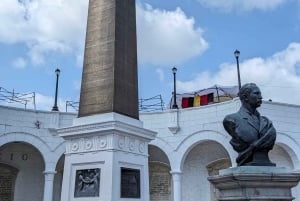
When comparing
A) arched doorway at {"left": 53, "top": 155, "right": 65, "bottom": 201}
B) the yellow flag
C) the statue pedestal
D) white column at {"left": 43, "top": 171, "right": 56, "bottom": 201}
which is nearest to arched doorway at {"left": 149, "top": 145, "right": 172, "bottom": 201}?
the yellow flag

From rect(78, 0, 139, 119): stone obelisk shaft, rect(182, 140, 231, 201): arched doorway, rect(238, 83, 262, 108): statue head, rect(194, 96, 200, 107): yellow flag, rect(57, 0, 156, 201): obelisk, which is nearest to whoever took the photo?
rect(238, 83, 262, 108): statue head

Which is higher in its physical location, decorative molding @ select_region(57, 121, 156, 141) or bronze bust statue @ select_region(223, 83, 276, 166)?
decorative molding @ select_region(57, 121, 156, 141)

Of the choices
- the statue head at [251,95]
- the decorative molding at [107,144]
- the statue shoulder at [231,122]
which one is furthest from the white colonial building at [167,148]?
the statue shoulder at [231,122]

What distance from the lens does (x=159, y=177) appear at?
19188 millimetres

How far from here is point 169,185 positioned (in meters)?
18.9

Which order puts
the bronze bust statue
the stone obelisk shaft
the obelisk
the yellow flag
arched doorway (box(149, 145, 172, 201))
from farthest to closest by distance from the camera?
the yellow flag
arched doorway (box(149, 145, 172, 201))
the stone obelisk shaft
the obelisk
the bronze bust statue

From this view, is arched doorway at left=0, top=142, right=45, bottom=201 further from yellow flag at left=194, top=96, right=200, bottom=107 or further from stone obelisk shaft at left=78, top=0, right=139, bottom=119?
stone obelisk shaft at left=78, top=0, right=139, bottom=119

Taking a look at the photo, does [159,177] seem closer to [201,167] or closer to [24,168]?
[201,167]

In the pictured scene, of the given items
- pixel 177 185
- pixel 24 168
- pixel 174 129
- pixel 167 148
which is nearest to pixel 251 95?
pixel 174 129

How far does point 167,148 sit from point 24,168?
7.18m

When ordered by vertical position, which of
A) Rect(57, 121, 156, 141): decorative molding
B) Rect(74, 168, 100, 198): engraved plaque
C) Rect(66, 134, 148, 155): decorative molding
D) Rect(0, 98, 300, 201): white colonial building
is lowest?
Rect(74, 168, 100, 198): engraved plaque

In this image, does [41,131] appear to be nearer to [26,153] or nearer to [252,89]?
[26,153]

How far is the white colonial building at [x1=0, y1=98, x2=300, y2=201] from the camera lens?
50.8 feet

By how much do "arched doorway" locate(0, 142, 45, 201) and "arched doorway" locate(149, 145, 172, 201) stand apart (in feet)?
17.7
